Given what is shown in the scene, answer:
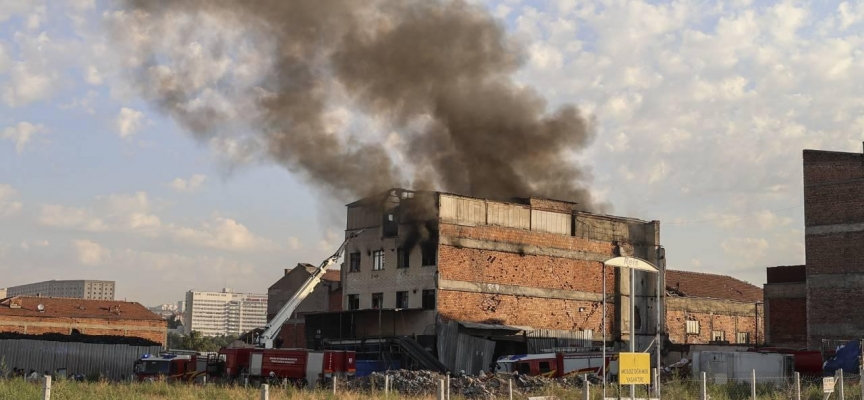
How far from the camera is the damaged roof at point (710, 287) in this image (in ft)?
193

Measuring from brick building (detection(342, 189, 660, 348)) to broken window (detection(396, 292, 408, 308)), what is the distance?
0.06 metres

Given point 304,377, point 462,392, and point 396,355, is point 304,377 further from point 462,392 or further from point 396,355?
point 462,392

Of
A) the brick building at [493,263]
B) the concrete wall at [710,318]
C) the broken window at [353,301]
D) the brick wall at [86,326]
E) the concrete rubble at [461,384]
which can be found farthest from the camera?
the brick wall at [86,326]

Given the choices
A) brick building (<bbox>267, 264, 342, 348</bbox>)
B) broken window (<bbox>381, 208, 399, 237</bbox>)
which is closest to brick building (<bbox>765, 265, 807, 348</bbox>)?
broken window (<bbox>381, 208, 399, 237</bbox>)

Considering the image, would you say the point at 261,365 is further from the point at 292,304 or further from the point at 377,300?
the point at 377,300

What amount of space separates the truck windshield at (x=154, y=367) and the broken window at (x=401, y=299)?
38.6 ft

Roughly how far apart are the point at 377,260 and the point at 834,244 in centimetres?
2197

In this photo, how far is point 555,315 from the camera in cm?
4838

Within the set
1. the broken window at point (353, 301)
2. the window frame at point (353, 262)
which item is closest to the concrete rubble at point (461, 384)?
the broken window at point (353, 301)

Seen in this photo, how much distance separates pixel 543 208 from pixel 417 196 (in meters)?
7.30


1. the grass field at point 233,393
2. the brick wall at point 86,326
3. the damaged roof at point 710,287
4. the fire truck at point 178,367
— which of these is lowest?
the fire truck at point 178,367

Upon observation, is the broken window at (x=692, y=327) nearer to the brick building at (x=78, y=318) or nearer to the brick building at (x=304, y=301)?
the brick building at (x=304, y=301)

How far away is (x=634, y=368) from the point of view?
16.1 meters

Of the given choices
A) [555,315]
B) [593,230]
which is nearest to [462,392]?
[555,315]
